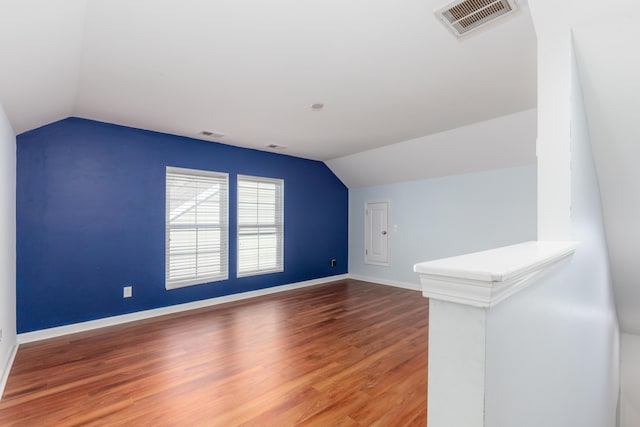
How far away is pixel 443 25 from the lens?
1.95 m

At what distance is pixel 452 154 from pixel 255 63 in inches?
130

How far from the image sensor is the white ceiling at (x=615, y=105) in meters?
1.59

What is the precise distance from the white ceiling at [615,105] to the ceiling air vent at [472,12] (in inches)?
14.5

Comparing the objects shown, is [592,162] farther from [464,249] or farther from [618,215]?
[464,249]

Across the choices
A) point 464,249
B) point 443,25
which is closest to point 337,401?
point 443,25

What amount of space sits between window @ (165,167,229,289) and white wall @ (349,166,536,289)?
2829 millimetres

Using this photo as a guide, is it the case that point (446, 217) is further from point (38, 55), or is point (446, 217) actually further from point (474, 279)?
point (38, 55)

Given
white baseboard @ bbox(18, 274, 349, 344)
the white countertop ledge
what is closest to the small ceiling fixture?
white baseboard @ bbox(18, 274, 349, 344)

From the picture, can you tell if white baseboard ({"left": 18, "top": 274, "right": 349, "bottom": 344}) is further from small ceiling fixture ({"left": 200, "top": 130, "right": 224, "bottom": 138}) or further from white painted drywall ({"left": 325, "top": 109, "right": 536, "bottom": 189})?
white painted drywall ({"left": 325, "top": 109, "right": 536, "bottom": 189})

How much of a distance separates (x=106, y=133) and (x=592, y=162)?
184 inches

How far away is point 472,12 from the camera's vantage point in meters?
1.83

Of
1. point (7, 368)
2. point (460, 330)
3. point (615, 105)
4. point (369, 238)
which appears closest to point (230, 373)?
point (7, 368)

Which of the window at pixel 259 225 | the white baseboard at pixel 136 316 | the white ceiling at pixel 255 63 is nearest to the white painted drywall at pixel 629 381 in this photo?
the white ceiling at pixel 255 63

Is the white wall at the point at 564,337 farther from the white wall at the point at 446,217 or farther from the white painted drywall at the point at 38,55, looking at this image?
the white painted drywall at the point at 38,55
